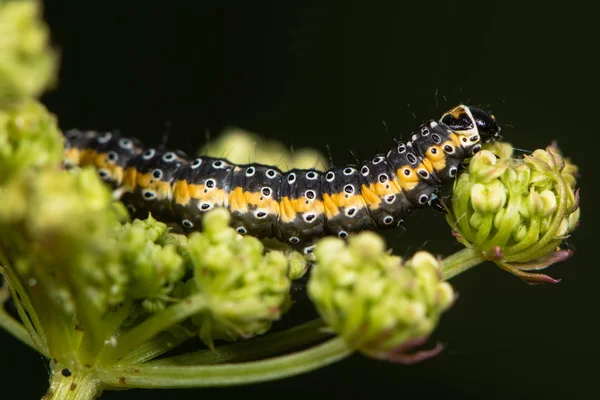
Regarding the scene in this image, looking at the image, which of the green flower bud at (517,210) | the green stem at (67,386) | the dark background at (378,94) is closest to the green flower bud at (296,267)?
the green flower bud at (517,210)

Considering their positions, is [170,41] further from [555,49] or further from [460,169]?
[460,169]

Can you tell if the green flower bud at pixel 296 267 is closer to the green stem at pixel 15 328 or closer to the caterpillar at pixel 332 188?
the caterpillar at pixel 332 188

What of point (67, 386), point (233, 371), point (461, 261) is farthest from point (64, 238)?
point (461, 261)

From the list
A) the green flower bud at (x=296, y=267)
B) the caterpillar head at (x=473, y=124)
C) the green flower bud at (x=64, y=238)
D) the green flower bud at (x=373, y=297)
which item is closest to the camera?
the green flower bud at (x=64, y=238)

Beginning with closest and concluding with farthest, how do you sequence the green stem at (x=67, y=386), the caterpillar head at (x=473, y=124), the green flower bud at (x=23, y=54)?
the green flower bud at (x=23, y=54), the green stem at (x=67, y=386), the caterpillar head at (x=473, y=124)

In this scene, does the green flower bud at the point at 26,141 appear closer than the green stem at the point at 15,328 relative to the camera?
Yes

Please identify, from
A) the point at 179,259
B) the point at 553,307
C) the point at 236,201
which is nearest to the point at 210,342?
the point at 179,259

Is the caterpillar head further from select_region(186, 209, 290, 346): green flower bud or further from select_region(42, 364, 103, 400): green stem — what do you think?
select_region(42, 364, 103, 400): green stem

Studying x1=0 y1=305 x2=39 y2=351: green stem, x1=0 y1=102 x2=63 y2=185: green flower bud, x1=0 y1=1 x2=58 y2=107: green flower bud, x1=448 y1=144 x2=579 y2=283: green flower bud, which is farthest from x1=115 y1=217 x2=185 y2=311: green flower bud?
x1=448 y1=144 x2=579 y2=283: green flower bud
